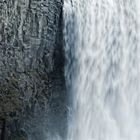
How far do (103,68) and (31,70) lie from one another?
66cm

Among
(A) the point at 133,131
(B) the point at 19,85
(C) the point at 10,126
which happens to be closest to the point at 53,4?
(B) the point at 19,85

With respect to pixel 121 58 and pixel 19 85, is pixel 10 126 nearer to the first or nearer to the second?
pixel 19 85

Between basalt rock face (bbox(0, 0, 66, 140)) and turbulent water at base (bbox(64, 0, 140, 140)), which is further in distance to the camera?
turbulent water at base (bbox(64, 0, 140, 140))

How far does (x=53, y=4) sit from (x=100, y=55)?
603mm

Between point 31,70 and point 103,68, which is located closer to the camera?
point 31,70

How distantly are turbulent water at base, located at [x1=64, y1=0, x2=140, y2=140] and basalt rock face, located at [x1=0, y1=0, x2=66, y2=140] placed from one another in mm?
105

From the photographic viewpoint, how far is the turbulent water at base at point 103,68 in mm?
3463

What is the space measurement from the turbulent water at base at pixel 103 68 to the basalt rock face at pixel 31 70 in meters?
0.10

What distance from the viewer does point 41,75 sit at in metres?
3.31

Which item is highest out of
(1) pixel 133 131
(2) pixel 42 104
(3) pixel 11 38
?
(3) pixel 11 38

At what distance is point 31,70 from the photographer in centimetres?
327

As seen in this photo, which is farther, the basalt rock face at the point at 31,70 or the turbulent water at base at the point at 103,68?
the turbulent water at base at the point at 103,68

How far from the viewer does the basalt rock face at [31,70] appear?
319 cm

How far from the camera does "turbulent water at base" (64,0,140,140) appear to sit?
3463 mm
